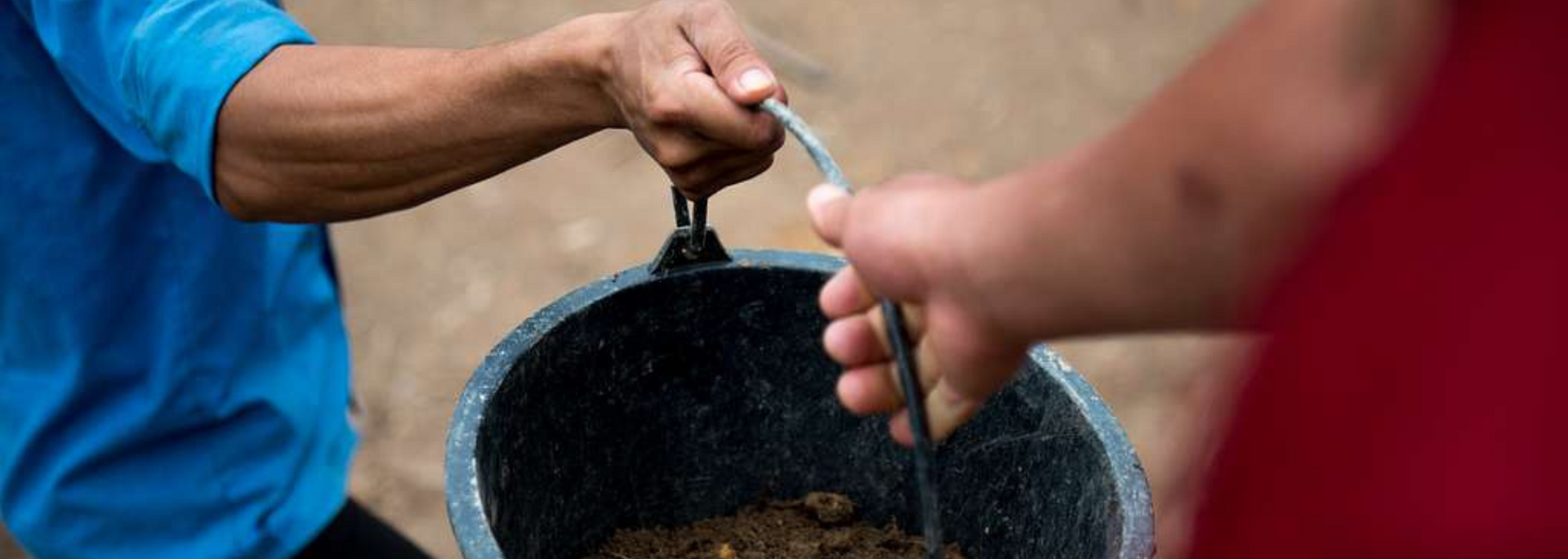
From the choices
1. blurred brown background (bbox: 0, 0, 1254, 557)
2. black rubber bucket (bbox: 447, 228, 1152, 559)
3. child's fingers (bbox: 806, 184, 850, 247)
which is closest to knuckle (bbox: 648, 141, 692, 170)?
black rubber bucket (bbox: 447, 228, 1152, 559)

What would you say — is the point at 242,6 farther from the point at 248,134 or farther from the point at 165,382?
the point at 165,382

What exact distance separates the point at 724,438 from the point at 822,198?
516 millimetres

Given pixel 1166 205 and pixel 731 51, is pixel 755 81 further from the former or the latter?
pixel 1166 205

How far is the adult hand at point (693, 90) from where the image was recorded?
108 centimetres

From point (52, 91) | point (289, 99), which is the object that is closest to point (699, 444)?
point (289, 99)

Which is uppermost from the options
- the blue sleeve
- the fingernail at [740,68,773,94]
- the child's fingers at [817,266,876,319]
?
the fingernail at [740,68,773,94]

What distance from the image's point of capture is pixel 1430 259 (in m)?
0.55

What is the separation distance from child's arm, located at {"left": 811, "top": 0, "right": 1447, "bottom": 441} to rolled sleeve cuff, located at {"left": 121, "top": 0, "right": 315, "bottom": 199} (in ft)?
1.82

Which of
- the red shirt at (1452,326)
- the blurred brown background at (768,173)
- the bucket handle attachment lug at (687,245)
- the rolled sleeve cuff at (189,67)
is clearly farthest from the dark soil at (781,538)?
the blurred brown background at (768,173)

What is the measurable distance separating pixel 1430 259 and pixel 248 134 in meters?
0.90

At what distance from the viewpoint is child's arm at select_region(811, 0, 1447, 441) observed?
1.82 ft

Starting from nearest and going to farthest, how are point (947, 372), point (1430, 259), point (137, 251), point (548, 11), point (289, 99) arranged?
1. point (1430, 259)
2. point (947, 372)
3. point (289, 99)
4. point (137, 251)
5. point (548, 11)

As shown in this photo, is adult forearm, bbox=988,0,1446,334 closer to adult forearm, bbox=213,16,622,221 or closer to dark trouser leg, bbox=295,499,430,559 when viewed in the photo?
adult forearm, bbox=213,16,622,221

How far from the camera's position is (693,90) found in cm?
→ 108
